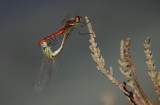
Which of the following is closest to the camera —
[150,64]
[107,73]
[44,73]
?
[150,64]

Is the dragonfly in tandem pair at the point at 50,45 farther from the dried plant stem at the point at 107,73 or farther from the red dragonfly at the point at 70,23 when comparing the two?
the dried plant stem at the point at 107,73

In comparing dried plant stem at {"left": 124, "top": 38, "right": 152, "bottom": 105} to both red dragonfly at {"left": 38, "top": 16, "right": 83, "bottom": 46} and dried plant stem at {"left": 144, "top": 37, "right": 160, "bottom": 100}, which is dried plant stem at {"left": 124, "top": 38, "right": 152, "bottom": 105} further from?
red dragonfly at {"left": 38, "top": 16, "right": 83, "bottom": 46}

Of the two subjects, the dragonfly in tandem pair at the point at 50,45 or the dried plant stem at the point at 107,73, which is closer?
the dried plant stem at the point at 107,73

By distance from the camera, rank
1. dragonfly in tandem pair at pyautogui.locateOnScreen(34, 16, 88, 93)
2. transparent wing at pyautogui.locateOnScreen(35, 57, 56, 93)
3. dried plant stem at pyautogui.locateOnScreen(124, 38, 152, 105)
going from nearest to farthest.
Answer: dried plant stem at pyautogui.locateOnScreen(124, 38, 152, 105) < dragonfly in tandem pair at pyautogui.locateOnScreen(34, 16, 88, 93) < transparent wing at pyautogui.locateOnScreen(35, 57, 56, 93)

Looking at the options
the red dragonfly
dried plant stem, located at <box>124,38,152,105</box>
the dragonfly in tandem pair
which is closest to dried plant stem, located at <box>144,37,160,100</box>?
dried plant stem, located at <box>124,38,152,105</box>

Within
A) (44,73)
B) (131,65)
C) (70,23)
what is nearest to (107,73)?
(131,65)

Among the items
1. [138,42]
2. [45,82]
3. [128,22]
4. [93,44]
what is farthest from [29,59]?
[93,44]

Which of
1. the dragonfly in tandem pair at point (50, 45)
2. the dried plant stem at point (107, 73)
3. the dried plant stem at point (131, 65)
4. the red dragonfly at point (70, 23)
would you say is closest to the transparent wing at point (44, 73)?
the dragonfly in tandem pair at point (50, 45)

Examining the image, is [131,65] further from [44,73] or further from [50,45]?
[44,73]
